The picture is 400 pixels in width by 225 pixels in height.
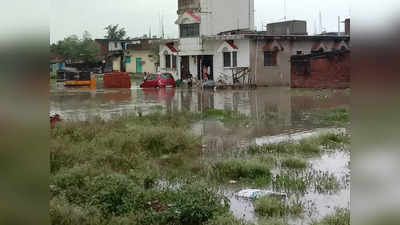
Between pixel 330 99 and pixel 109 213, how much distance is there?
54.7 feet

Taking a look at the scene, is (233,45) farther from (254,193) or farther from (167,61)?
(254,193)

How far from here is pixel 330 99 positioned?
68.5ft

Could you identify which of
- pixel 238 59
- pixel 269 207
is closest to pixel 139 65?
pixel 238 59

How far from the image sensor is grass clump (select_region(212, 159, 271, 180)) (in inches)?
301

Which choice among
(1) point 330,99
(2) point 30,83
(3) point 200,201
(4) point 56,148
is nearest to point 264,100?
(1) point 330,99

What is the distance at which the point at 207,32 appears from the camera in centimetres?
3453

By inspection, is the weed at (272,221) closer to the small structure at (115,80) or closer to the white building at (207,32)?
the small structure at (115,80)

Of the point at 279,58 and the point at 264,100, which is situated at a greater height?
the point at 279,58

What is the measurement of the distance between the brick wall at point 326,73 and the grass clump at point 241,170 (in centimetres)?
1878

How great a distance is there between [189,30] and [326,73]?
12.0 meters

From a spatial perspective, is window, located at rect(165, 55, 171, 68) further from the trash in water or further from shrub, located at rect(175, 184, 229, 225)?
shrub, located at rect(175, 184, 229, 225)

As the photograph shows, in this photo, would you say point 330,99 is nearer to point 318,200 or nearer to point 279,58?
point 279,58

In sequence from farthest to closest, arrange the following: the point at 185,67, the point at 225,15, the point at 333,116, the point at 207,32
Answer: the point at 185,67, the point at 225,15, the point at 207,32, the point at 333,116

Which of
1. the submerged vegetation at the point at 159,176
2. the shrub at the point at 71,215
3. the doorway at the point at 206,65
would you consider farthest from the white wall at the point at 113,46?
the shrub at the point at 71,215
